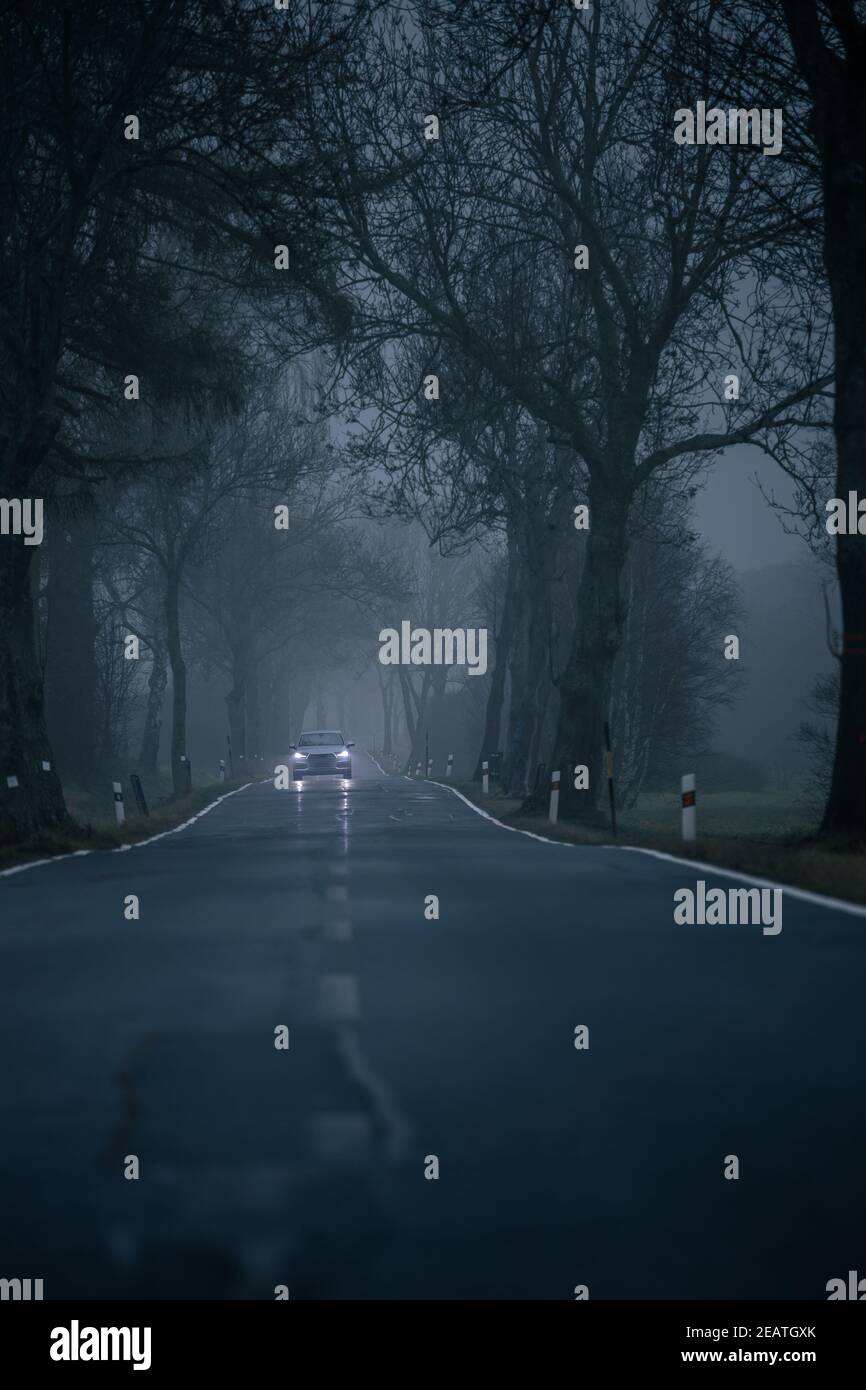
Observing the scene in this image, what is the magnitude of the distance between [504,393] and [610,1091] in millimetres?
24118

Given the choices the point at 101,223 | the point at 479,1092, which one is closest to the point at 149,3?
the point at 101,223

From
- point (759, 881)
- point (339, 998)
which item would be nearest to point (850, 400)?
point (759, 881)

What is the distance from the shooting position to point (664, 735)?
5322cm

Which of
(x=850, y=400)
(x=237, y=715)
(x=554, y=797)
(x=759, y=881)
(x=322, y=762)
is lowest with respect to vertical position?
(x=322, y=762)

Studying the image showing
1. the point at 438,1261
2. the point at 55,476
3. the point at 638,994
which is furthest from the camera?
the point at 55,476

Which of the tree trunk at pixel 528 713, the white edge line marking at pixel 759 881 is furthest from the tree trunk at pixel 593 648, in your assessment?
the tree trunk at pixel 528 713

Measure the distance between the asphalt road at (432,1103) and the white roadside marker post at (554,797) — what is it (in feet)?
54.2

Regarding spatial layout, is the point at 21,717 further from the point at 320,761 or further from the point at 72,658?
the point at 320,761

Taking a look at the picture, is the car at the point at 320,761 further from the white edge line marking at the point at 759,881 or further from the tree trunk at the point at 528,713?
the white edge line marking at the point at 759,881

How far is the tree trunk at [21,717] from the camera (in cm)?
2067

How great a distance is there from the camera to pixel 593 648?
91.9 feet

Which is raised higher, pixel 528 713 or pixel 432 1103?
pixel 528 713

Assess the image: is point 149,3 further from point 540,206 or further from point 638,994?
point 638,994

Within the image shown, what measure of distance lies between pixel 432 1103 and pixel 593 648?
2265cm
